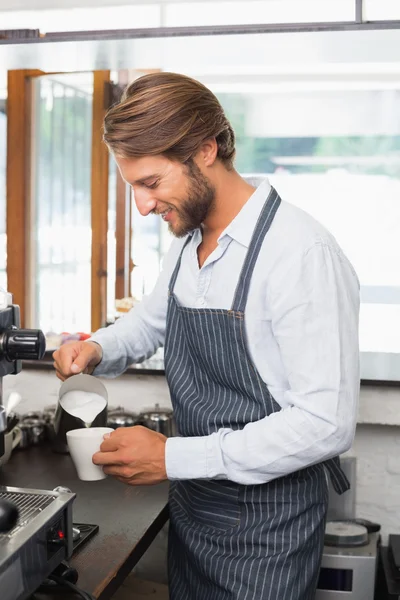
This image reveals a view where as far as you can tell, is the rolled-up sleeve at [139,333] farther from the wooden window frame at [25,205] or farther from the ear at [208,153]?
the wooden window frame at [25,205]

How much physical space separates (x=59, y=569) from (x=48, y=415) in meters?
1.07

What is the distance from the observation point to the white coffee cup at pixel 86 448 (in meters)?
1.50

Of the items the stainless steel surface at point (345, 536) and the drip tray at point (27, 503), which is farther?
the stainless steel surface at point (345, 536)

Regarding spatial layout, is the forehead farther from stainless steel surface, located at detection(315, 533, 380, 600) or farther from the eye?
stainless steel surface, located at detection(315, 533, 380, 600)

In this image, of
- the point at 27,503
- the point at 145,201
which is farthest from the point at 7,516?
the point at 145,201

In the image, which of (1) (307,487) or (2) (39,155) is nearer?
(1) (307,487)

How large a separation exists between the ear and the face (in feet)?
0.07

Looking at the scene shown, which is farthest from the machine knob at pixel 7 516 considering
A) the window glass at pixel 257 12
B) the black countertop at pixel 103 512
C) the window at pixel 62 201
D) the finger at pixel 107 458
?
the window at pixel 62 201

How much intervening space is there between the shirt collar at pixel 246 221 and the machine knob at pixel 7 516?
69cm

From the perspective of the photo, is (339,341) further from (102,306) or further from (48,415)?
(102,306)

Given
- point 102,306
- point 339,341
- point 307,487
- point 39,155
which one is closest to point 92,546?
point 307,487

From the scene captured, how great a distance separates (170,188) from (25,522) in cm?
68

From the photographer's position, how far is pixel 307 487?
1.56 m

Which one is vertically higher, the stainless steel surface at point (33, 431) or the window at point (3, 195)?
the window at point (3, 195)
